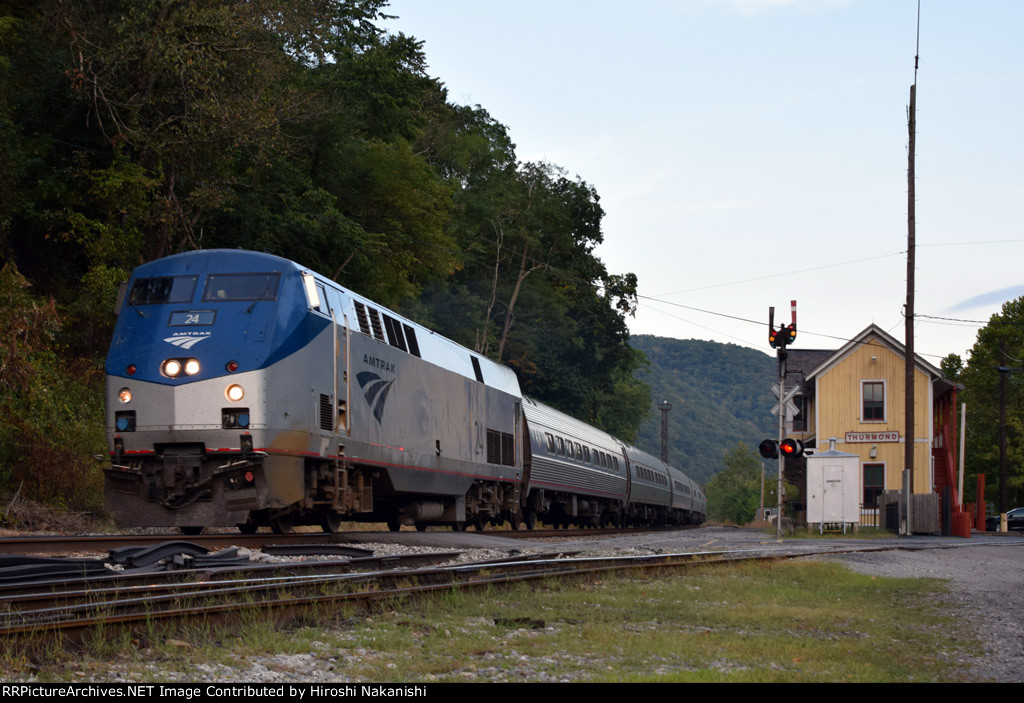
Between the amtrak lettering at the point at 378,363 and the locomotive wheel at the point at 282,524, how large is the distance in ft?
8.73

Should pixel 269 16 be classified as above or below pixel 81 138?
above

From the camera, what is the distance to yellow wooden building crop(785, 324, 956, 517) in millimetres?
43031

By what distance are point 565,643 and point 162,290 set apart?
9.52 metres

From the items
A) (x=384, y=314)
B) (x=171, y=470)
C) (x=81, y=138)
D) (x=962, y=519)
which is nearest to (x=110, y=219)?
(x=81, y=138)

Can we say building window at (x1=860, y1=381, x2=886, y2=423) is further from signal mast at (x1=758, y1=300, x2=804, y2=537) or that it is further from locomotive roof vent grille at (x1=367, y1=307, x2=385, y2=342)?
locomotive roof vent grille at (x1=367, y1=307, x2=385, y2=342)

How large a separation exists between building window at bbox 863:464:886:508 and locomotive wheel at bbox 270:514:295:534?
31657mm

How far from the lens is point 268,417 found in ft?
47.2

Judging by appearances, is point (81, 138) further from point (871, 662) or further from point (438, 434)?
point (871, 662)

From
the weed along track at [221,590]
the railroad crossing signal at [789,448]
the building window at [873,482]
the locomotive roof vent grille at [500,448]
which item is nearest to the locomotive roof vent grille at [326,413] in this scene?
the weed along track at [221,590]

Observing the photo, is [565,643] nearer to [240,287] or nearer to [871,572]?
[240,287]

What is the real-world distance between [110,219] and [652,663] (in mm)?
21972

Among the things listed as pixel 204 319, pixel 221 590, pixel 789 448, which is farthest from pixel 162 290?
pixel 789 448

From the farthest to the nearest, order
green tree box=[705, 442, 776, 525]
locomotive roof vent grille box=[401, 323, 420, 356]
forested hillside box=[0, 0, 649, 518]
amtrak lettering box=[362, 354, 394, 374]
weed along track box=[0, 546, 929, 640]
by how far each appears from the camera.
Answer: green tree box=[705, 442, 776, 525]
forested hillside box=[0, 0, 649, 518]
locomotive roof vent grille box=[401, 323, 420, 356]
amtrak lettering box=[362, 354, 394, 374]
weed along track box=[0, 546, 929, 640]

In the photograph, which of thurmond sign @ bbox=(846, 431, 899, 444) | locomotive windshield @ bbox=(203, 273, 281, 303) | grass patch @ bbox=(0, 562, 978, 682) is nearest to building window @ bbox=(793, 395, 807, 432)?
thurmond sign @ bbox=(846, 431, 899, 444)
